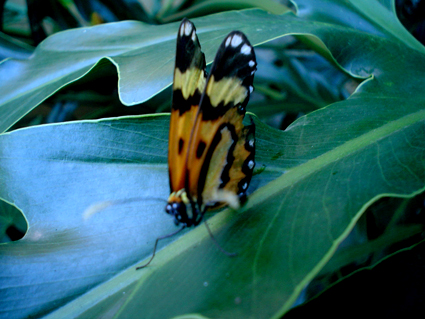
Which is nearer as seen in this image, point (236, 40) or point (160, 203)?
point (236, 40)

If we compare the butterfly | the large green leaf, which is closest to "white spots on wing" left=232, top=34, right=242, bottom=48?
the butterfly

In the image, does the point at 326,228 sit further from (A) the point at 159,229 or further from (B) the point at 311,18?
(B) the point at 311,18

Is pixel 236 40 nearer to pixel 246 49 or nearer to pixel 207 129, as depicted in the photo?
pixel 246 49

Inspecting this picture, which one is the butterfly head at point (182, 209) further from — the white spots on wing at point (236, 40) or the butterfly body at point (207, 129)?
the white spots on wing at point (236, 40)

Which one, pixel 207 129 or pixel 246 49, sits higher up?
pixel 246 49

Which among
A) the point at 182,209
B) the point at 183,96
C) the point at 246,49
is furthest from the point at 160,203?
the point at 246,49

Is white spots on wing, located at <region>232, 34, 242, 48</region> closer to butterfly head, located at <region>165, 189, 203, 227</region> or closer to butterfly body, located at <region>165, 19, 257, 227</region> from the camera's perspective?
butterfly body, located at <region>165, 19, 257, 227</region>

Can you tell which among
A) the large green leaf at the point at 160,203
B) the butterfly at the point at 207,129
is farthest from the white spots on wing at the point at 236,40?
the large green leaf at the point at 160,203
